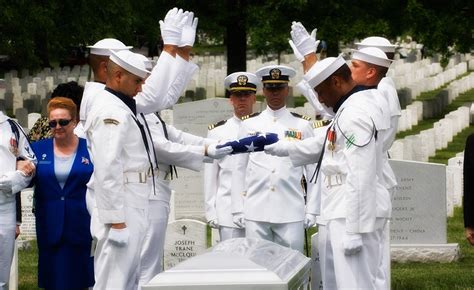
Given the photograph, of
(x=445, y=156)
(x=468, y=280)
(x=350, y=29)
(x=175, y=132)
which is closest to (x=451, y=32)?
(x=350, y=29)

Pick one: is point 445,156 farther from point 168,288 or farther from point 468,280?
point 168,288

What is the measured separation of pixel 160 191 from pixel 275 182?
4.46 ft

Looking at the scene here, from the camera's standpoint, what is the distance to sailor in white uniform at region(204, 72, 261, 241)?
1295 centimetres

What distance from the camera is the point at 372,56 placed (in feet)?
36.0

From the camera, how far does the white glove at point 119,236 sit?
9.78 metres

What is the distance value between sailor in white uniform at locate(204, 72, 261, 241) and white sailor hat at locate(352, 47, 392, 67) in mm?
2112

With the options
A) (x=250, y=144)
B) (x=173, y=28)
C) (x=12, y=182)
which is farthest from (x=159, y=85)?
(x=12, y=182)

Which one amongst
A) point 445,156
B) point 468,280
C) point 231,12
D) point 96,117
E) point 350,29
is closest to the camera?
point 96,117

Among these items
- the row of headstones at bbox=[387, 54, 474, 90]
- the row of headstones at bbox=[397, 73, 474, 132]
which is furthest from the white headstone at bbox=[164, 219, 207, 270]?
the row of headstones at bbox=[387, 54, 474, 90]

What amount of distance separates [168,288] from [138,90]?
2.88 m

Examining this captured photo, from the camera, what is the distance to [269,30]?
30.0 meters

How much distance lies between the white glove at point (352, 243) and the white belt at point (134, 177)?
1.43m

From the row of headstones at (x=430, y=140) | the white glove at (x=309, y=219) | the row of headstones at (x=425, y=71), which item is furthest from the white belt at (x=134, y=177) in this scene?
the row of headstones at (x=425, y=71)

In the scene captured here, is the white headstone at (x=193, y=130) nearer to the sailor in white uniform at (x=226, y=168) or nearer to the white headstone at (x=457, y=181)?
the white headstone at (x=457, y=181)
